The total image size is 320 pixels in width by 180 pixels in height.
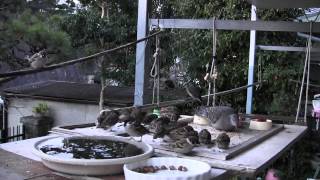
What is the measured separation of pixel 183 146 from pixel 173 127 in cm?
22

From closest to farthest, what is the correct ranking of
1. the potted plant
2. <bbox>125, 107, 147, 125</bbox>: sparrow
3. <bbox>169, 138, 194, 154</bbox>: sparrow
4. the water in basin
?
the water in basin
<bbox>169, 138, 194, 154</bbox>: sparrow
<bbox>125, 107, 147, 125</bbox>: sparrow
the potted plant

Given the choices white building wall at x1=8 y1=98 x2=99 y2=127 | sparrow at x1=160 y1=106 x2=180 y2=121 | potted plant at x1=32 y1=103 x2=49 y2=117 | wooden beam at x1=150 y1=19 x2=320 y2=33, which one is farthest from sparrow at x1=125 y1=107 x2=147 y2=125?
potted plant at x1=32 y1=103 x2=49 y2=117

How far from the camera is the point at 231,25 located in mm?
3412

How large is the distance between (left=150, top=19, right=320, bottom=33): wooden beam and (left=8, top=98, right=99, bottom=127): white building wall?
15.7ft

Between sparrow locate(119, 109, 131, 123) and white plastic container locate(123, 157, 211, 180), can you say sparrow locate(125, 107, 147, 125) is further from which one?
white plastic container locate(123, 157, 211, 180)

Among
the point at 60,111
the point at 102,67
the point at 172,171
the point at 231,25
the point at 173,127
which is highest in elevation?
the point at 231,25

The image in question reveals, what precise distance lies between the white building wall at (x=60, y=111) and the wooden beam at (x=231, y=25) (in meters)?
4.77

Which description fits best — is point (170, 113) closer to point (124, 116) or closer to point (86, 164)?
point (124, 116)

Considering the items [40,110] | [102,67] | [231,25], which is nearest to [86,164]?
[231,25]

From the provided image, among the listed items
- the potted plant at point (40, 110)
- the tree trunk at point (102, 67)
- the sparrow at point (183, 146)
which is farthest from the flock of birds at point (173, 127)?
the potted plant at point (40, 110)

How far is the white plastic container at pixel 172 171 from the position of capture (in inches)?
62.2

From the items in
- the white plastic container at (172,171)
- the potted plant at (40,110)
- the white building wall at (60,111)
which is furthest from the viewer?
the potted plant at (40,110)

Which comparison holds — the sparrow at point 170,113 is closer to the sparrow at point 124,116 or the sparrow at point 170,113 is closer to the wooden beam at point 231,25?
the sparrow at point 124,116

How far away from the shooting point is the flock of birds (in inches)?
82.7
